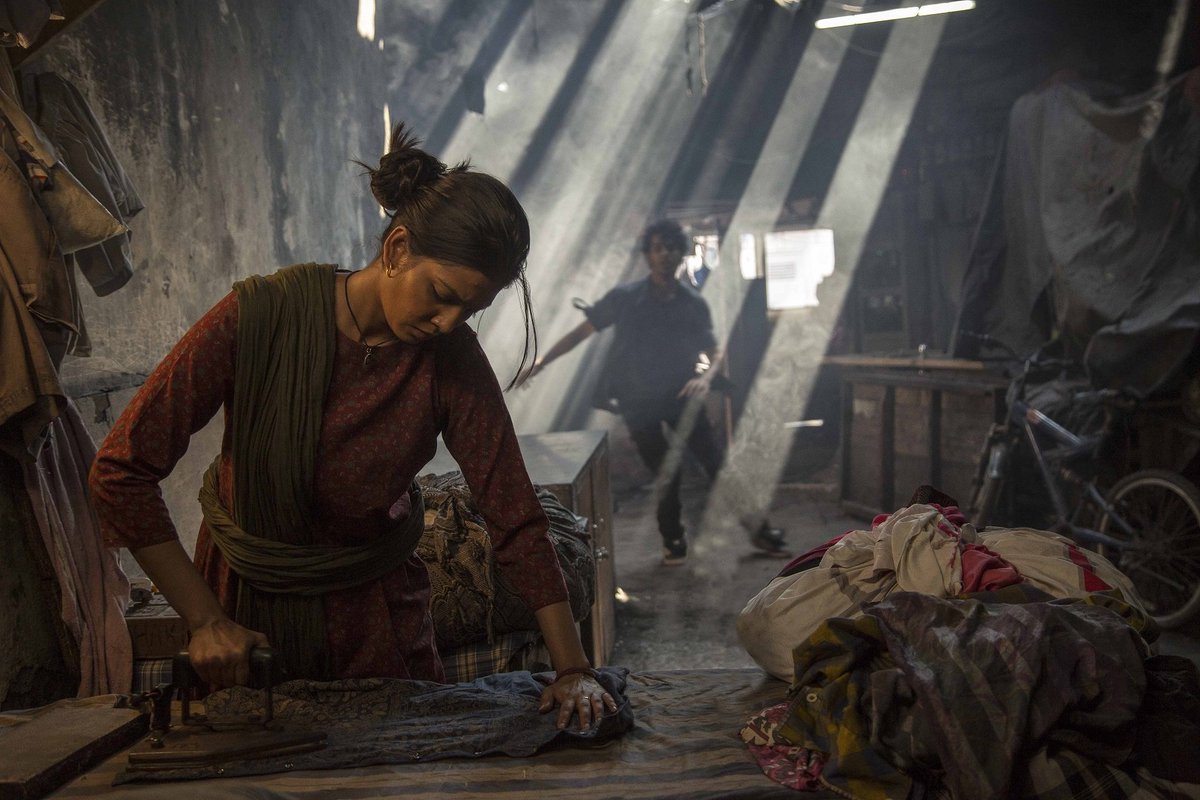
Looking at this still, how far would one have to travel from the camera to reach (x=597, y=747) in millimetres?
1671

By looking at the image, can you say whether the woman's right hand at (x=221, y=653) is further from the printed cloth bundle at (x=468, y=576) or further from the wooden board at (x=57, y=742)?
the printed cloth bundle at (x=468, y=576)

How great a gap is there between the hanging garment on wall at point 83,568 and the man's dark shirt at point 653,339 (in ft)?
13.4

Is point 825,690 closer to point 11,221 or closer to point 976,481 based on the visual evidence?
point 11,221

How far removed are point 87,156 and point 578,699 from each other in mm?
1832

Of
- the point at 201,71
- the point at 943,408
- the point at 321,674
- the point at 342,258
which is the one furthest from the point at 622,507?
the point at 321,674

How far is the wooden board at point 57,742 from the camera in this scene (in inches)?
57.8

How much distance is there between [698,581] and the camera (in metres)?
5.98

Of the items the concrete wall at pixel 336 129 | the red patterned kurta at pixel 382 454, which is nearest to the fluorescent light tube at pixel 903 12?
the concrete wall at pixel 336 129

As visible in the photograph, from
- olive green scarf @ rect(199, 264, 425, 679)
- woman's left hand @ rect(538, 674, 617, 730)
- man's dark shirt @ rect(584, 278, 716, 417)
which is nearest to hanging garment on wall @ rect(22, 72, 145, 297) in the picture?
olive green scarf @ rect(199, 264, 425, 679)

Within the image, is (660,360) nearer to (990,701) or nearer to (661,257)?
(661,257)

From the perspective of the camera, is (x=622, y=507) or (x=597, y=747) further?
(x=622, y=507)

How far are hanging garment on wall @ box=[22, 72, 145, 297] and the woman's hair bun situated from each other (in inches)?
39.5

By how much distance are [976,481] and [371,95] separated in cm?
474

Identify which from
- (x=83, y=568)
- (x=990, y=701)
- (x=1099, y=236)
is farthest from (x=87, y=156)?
(x=1099, y=236)
